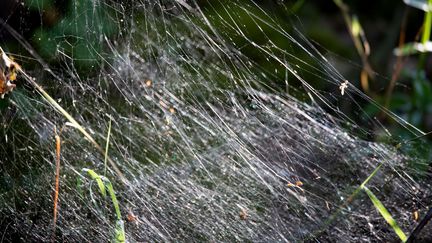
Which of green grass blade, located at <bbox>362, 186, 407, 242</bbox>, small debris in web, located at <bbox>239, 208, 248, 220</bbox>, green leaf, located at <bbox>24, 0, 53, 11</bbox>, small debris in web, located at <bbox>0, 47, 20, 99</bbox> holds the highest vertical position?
green grass blade, located at <bbox>362, 186, 407, 242</bbox>

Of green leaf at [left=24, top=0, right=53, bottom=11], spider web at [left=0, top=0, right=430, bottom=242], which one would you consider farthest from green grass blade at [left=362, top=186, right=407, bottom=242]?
green leaf at [left=24, top=0, right=53, bottom=11]

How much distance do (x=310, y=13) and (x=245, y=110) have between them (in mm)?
2712

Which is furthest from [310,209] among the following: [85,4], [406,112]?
[406,112]

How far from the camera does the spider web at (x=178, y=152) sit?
5.16 ft

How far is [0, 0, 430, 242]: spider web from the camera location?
1.57 metres

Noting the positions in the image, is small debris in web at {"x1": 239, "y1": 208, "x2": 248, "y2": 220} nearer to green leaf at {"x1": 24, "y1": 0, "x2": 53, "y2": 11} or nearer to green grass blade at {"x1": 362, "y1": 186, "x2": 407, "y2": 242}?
green grass blade at {"x1": 362, "y1": 186, "x2": 407, "y2": 242}

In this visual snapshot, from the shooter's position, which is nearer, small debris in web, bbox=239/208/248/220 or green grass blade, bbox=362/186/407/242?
green grass blade, bbox=362/186/407/242

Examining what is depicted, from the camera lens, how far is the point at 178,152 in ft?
5.92

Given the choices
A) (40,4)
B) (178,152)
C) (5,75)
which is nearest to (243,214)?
(178,152)

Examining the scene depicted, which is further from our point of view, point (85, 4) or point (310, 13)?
point (310, 13)

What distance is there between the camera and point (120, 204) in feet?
5.24

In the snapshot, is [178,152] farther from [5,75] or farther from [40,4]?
[40,4]

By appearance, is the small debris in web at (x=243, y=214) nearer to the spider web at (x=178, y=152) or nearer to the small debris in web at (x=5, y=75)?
the spider web at (x=178, y=152)

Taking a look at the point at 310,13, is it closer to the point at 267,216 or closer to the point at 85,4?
the point at 85,4
